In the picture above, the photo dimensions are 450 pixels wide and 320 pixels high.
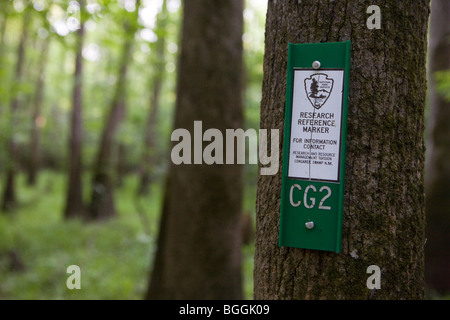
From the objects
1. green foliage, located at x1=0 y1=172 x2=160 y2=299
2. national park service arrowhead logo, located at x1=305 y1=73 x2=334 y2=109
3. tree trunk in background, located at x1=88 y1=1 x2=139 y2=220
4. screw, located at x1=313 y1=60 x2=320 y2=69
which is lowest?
green foliage, located at x1=0 y1=172 x2=160 y2=299

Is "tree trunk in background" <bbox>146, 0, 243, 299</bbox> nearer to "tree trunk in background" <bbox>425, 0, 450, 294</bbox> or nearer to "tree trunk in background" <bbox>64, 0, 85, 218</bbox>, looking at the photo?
"tree trunk in background" <bbox>425, 0, 450, 294</bbox>

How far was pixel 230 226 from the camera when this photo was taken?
197 inches

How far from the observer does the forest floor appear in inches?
308

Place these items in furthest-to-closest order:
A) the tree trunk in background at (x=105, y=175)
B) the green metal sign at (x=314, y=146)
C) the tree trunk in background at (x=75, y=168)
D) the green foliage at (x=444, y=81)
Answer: the tree trunk in background at (x=75, y=168), the tree trunk in background at (x=105, y=175), the green foliage at (x=444, y=81), the green metal sign at (x=314, y=146)

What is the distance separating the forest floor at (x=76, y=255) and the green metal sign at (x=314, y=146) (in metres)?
4.69

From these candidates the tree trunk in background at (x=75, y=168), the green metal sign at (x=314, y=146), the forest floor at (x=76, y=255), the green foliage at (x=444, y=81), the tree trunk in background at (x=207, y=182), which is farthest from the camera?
the tree trunk in background at (x=75, y=168)

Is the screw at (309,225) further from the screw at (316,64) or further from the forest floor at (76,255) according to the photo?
the forest floor at (76,255)

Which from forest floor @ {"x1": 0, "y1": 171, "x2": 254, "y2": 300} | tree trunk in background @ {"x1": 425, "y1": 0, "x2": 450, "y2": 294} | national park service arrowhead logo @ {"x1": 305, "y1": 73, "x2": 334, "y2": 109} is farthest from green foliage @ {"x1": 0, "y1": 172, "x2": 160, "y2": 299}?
national park service arrowhead logo @ {"x1": 305, "y1": 73, "x2": 334, "y2": 109}

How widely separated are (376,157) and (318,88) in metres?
0.37

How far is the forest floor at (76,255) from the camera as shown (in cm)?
782

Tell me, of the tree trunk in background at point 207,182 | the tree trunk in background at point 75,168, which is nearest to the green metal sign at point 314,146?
the tree trunk in background at point 207,182

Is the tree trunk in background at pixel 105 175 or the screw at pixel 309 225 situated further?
the tree trunk in background at pixel 105 175

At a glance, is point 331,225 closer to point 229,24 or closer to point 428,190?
point 229,24
